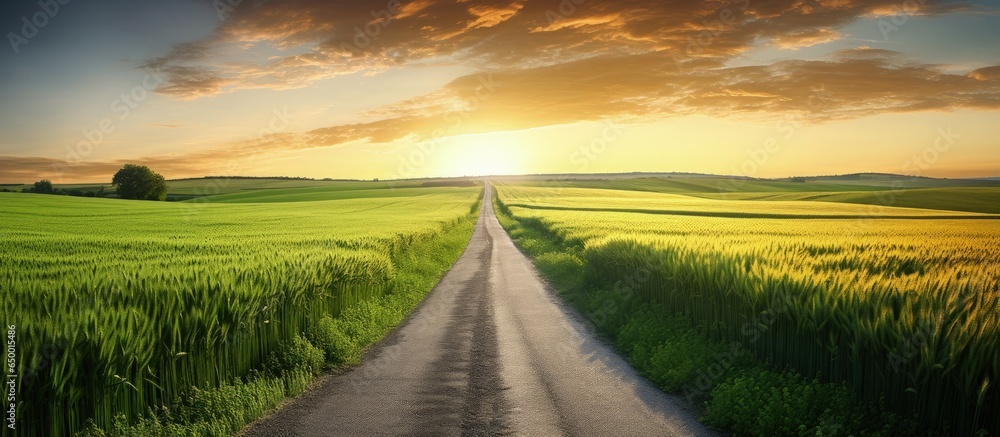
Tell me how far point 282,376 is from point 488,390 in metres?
3.65

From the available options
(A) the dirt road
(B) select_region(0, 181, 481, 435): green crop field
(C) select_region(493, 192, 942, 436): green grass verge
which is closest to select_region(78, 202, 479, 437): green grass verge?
(B) select_region(0, 181, 481, 435): green crop field

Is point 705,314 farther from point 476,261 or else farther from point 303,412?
point 476,261

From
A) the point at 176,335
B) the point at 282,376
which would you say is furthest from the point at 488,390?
the point at 176,335

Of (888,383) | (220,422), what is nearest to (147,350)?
(220,422)

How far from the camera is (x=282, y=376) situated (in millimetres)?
9383

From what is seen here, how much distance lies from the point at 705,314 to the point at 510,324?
15.6ft

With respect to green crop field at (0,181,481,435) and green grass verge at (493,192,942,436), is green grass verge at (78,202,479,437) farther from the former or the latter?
green grass verge at (493,192,942,436)

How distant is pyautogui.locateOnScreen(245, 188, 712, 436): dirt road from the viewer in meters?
7.46

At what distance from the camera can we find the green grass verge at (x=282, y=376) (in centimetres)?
696

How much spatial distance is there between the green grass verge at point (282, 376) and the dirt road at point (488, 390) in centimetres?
34

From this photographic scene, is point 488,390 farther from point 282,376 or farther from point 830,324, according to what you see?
point 830,324

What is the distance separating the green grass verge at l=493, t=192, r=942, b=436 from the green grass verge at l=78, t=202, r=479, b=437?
221 inches

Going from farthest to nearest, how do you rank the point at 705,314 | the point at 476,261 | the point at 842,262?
1. the point at 476,261
2. the point at 842,262
3. the point at 705,314

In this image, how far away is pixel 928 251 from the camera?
51.7 ft
